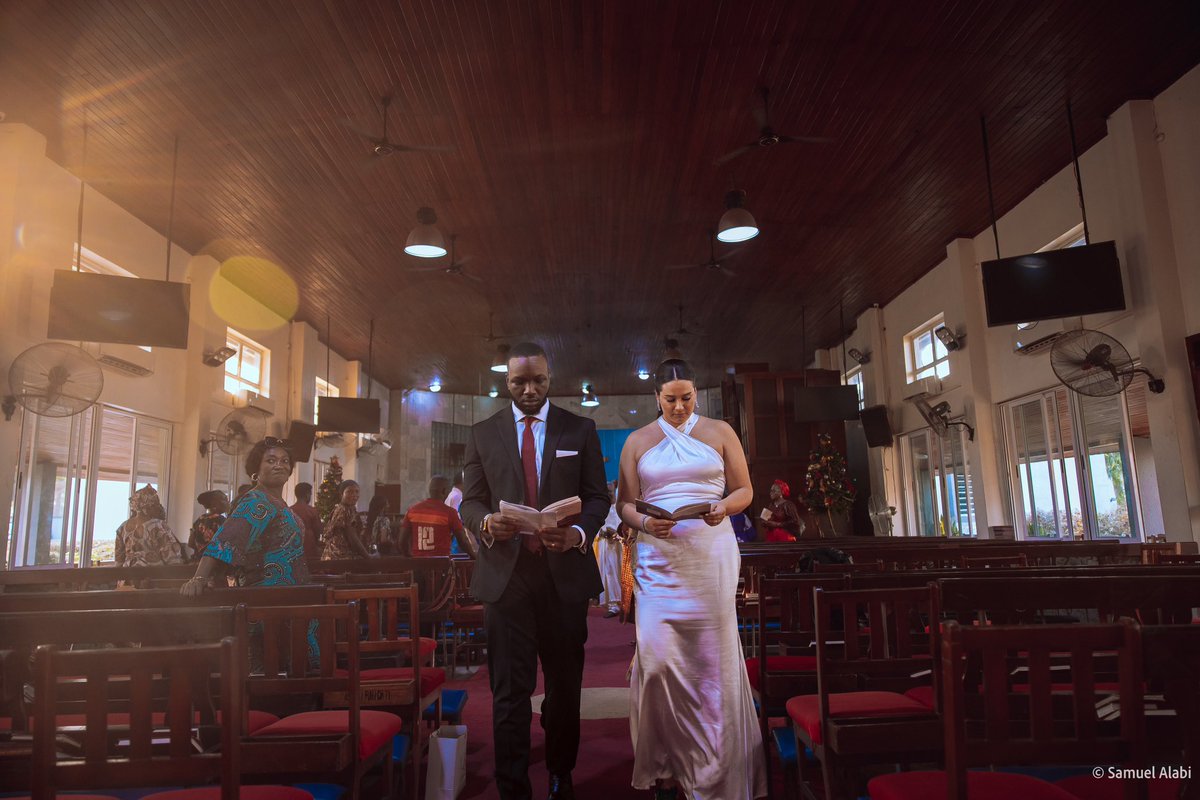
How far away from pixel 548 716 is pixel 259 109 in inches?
250

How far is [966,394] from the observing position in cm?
1089

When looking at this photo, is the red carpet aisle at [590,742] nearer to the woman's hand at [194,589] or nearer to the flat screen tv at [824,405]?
the woman's hand at [194,589]

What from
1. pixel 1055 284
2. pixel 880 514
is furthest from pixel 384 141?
pixel 880 514

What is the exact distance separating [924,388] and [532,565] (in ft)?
37.4

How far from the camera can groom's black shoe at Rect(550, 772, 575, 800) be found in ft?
9.38

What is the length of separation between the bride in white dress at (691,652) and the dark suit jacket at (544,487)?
21cm

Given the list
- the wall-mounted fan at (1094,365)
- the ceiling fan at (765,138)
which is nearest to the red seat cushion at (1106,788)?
the ceiling fan at (765,138)

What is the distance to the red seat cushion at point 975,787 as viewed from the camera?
1721 millimetres

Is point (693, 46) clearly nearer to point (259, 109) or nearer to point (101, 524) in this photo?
point (259, 109)

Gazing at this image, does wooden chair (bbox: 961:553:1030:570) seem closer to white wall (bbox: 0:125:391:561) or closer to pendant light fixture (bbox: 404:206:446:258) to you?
pendant light fixture (bbox: 404:206:446:258)

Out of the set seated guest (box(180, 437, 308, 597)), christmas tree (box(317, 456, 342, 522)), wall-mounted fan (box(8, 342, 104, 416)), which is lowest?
seated guest (box(180, 437, 308, 597))

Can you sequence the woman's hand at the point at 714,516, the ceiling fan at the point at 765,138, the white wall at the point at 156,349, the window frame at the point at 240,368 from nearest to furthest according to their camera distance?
the woman's hand at the point at 714,516
the ceiling fan at the point at 765,138
the white wall at the point at 156,349
the window frame at the point at 240,368

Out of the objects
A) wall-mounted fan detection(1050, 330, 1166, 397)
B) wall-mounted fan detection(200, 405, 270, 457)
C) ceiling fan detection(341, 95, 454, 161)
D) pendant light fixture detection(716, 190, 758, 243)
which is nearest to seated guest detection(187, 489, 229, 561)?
wall-mounted fan detection(200, 405, 270, 457)

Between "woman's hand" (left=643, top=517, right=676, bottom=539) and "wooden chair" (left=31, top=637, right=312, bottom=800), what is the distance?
163 cm
